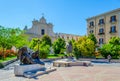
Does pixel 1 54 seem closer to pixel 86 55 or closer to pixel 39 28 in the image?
pixel 86 55

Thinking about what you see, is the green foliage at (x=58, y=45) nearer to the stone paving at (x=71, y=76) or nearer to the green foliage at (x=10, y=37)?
the green foliage at (x=10, y=37)

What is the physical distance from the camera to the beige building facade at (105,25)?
46050mm

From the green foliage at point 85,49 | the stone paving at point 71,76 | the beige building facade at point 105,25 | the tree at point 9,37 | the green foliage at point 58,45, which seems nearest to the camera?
the stone paving at point 71,76

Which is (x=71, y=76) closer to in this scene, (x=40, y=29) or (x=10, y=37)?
(x=10, y=37)

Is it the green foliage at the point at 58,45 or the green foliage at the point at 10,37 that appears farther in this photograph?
the green foliage at the point at 58,45

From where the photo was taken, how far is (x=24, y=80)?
1141 cm

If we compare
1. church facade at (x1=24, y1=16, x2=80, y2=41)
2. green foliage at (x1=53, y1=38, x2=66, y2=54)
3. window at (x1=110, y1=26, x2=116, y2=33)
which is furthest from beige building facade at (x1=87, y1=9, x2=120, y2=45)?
church facade at (x1=24, y1=16, x2=80, y2=41)

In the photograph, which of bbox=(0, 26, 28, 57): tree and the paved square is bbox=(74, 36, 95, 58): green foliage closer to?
bbox=(0, 26, 28, 57): tree

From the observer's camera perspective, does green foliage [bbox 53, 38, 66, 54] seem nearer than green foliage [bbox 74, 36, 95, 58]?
No

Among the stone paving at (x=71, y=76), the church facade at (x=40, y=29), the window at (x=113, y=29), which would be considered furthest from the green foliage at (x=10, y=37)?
the window at (x=113, y=29)

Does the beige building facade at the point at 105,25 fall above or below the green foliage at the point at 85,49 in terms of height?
above

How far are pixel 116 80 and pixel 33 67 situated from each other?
6044mm

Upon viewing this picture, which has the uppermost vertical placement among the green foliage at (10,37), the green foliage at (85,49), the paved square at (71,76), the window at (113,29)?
the window at (113,29)

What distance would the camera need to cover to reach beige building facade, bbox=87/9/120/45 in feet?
151
